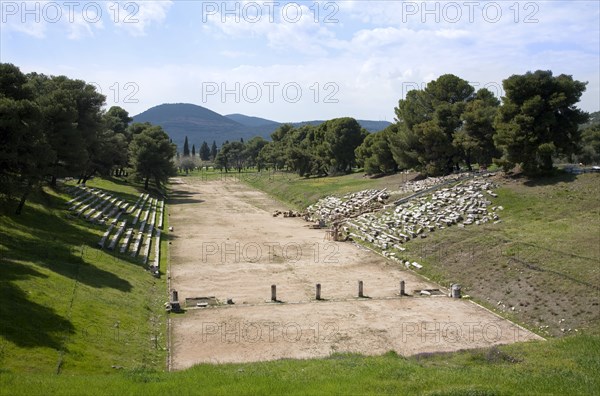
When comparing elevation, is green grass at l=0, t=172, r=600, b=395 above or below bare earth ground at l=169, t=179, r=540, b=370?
above

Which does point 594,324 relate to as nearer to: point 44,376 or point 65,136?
point 44,376

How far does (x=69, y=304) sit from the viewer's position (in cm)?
1892

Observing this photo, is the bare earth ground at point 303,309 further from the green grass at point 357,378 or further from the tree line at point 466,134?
the tree line at point 466,134

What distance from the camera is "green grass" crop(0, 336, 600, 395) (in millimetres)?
11211

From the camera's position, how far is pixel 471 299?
2570cm

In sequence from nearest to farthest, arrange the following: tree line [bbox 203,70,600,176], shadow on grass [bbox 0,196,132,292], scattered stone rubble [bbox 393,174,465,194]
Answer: shadow on grass [bbox 0,196,132,292] < tree line [bbox 203,70,600,176] < scattered stone rubble [bbox 393,174,465,194]

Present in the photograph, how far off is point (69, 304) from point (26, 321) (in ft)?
9.95

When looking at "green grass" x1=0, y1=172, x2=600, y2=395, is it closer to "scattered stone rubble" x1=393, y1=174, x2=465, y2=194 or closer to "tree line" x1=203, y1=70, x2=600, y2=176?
"tree line" x1=203, y1=70, x2=600, y2=176

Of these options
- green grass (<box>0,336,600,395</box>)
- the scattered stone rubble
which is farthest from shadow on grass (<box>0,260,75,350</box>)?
the scattered stone rubble

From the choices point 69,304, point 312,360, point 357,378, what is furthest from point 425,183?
point 357,378

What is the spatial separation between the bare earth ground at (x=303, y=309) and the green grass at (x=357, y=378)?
12.1ft

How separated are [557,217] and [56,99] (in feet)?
115

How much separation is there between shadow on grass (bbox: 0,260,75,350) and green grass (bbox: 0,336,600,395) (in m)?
3.03

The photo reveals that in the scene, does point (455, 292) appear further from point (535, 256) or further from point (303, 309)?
point (303, 309)
